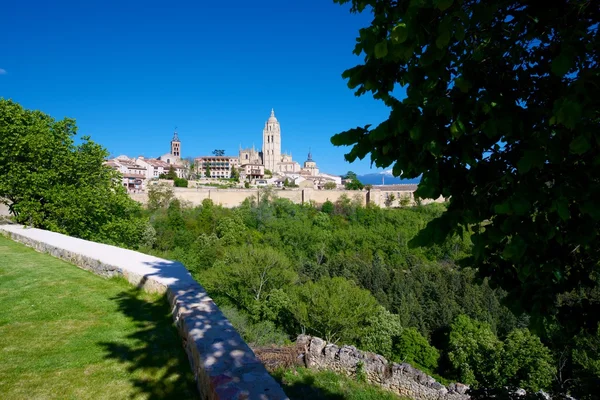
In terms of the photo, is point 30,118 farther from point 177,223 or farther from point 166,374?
point 177,223

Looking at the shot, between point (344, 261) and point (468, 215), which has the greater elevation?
point (468, 215)

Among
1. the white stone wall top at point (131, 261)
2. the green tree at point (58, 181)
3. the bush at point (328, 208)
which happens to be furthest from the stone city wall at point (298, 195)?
the white stone wall top at point (131, 261)

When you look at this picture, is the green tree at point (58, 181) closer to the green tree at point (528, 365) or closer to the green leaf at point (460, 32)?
the green leaf at point (460, 32)

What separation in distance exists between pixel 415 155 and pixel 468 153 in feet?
0.92

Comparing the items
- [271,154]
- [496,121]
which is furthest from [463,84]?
[271,154]

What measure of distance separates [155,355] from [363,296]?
16.8 m

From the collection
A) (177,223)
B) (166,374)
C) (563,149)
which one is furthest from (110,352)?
(177,223)

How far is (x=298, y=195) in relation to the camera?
2327 inches

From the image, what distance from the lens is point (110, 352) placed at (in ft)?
12.7

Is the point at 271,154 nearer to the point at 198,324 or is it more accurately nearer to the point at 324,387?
the point at 324,387

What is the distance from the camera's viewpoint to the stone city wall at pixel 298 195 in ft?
165

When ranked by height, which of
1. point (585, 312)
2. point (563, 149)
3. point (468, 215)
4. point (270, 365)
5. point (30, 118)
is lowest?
point (270, 365)

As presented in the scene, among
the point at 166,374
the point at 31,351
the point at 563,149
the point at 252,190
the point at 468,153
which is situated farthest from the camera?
the point at 252,190

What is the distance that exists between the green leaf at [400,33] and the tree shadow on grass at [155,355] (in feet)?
10.7
